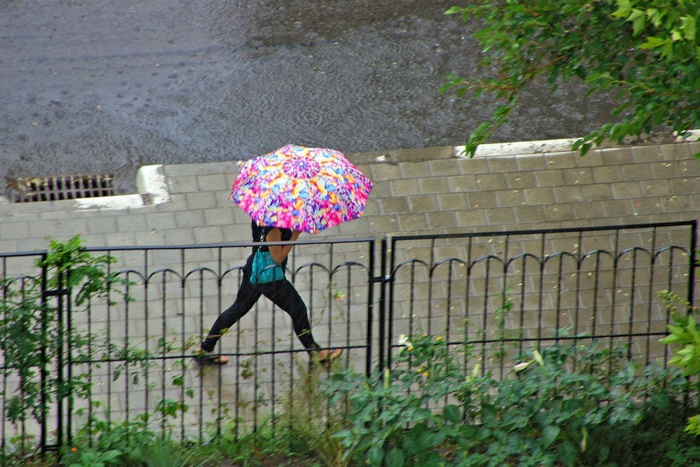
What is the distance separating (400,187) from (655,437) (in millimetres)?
3690

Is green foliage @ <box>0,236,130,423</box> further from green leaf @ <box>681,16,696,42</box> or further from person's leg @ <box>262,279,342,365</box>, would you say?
green leaf @ <box>681,16,696,42</box>

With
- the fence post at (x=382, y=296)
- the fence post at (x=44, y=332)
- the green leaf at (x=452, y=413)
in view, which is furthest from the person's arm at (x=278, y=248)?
the green leaf at (x=452, y=413)

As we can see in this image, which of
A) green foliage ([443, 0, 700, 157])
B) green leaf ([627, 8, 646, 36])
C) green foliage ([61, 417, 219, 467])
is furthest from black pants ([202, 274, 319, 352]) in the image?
green leaf ([627, 8, 646, 36])

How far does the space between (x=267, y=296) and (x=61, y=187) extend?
3.07 m

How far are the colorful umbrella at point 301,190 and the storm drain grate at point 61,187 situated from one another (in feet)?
9.20

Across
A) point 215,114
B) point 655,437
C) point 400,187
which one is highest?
point 215,114

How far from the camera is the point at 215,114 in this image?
923cm

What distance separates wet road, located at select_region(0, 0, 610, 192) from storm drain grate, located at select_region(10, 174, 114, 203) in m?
0.09

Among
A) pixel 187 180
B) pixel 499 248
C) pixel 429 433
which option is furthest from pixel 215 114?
pixel 429 433

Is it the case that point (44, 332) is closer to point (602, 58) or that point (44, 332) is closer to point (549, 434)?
point (549, 434)

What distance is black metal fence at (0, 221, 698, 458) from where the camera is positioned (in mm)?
5438

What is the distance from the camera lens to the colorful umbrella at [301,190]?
5.54m

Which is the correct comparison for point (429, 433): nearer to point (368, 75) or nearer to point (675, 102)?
point (675, 102)

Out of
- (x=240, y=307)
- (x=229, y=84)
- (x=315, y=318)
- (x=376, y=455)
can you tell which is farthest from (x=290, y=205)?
(x=229, y=84)
